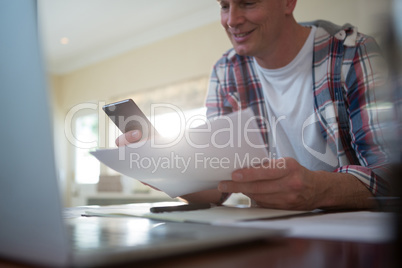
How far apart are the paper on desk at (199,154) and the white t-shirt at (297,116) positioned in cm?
58

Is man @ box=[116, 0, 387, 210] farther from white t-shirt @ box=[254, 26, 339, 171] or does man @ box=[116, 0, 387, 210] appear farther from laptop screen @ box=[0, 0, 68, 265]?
laptop screen @ box=[0, 0, 68, 265]

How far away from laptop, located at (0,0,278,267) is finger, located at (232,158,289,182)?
12.8 inches

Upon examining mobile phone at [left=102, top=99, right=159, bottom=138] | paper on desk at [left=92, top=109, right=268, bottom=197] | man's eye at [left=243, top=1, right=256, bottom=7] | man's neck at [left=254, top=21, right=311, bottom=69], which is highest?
man's eye at [left=243, top=1, right=256, bottom=7]

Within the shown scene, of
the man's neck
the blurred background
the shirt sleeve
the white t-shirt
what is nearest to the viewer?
the shirt sleeve

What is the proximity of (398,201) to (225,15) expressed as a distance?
1.25 meters

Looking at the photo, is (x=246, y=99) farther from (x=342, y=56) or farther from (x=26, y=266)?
(x=26, y=266)

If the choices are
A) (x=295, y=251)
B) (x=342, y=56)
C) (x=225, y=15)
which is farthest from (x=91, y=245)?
(x=225, y=15)

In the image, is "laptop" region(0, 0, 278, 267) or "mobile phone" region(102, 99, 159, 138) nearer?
"laptop" region(0, 0, 278, 267)

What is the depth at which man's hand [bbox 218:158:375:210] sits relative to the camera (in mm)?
632

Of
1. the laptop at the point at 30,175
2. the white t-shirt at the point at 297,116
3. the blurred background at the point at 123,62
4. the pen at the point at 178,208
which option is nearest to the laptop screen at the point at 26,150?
the laptop at the point at 30,175

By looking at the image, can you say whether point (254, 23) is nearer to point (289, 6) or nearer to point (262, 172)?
point (289, 6)

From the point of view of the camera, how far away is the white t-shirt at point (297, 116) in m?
1.20

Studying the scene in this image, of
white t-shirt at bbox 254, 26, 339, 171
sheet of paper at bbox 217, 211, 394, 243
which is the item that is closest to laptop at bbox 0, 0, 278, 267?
sheet of paper at bbox 217, 211, 394, 243

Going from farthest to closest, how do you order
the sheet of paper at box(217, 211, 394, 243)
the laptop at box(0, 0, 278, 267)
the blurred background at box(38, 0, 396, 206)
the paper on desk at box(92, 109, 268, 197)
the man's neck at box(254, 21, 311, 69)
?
the blurred background at box(38, 0, 396, 206), the man's neck at box(254, 21, 311, 69), the paper on desk at box(92, 109, 268, 197), the sheet of paper at box(217, 211, 394, 243), the laptop at box(0, 0, 278, 267)
